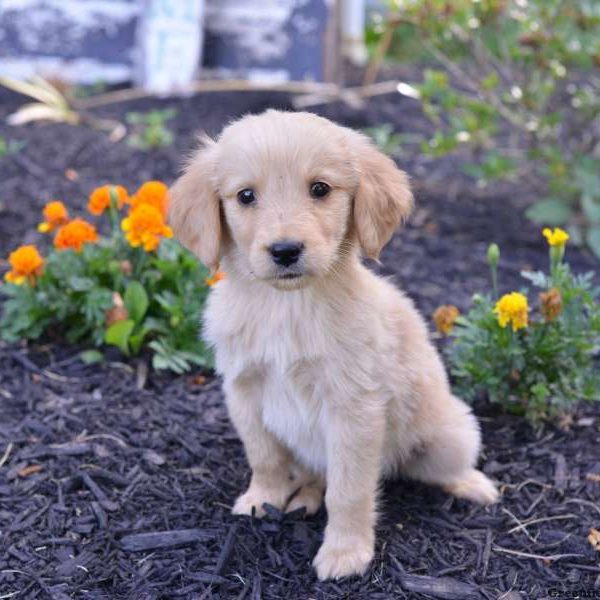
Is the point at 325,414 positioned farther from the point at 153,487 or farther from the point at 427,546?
the point at 153,487

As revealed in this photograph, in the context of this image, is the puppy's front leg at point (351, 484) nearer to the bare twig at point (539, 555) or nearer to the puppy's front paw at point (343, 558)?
the puppy's front paw at point (343, 558)

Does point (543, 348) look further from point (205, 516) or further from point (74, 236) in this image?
point (74, 236)

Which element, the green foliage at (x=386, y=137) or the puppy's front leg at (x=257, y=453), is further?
the green foliage at (x=386, y=137)

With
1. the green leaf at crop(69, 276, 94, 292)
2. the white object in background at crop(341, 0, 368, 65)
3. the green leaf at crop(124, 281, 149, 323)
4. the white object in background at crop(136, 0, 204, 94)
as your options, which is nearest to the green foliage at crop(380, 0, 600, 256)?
the white object in background at crop(136, 0, 204, 94)

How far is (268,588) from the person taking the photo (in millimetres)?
3119

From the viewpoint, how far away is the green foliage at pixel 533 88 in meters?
5.85

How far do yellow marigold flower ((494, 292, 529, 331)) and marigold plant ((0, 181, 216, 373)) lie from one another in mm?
1508

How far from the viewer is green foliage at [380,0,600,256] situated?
5.85 metres

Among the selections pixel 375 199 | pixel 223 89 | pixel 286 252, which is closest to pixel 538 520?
pixel 375 199

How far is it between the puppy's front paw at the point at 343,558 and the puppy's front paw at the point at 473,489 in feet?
1.96

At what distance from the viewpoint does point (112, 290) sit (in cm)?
462

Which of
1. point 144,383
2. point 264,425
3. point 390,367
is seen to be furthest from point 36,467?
point 390,367

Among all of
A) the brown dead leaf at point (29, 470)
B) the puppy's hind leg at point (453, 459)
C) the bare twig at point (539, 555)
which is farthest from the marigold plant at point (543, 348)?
the brown dead leaf at point (29, 470)

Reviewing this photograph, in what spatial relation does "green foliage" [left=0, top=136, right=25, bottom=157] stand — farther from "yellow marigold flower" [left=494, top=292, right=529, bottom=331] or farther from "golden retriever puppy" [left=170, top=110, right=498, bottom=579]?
"yellow marigold flower" [left=494, top=292, right=529, bottom=331]
